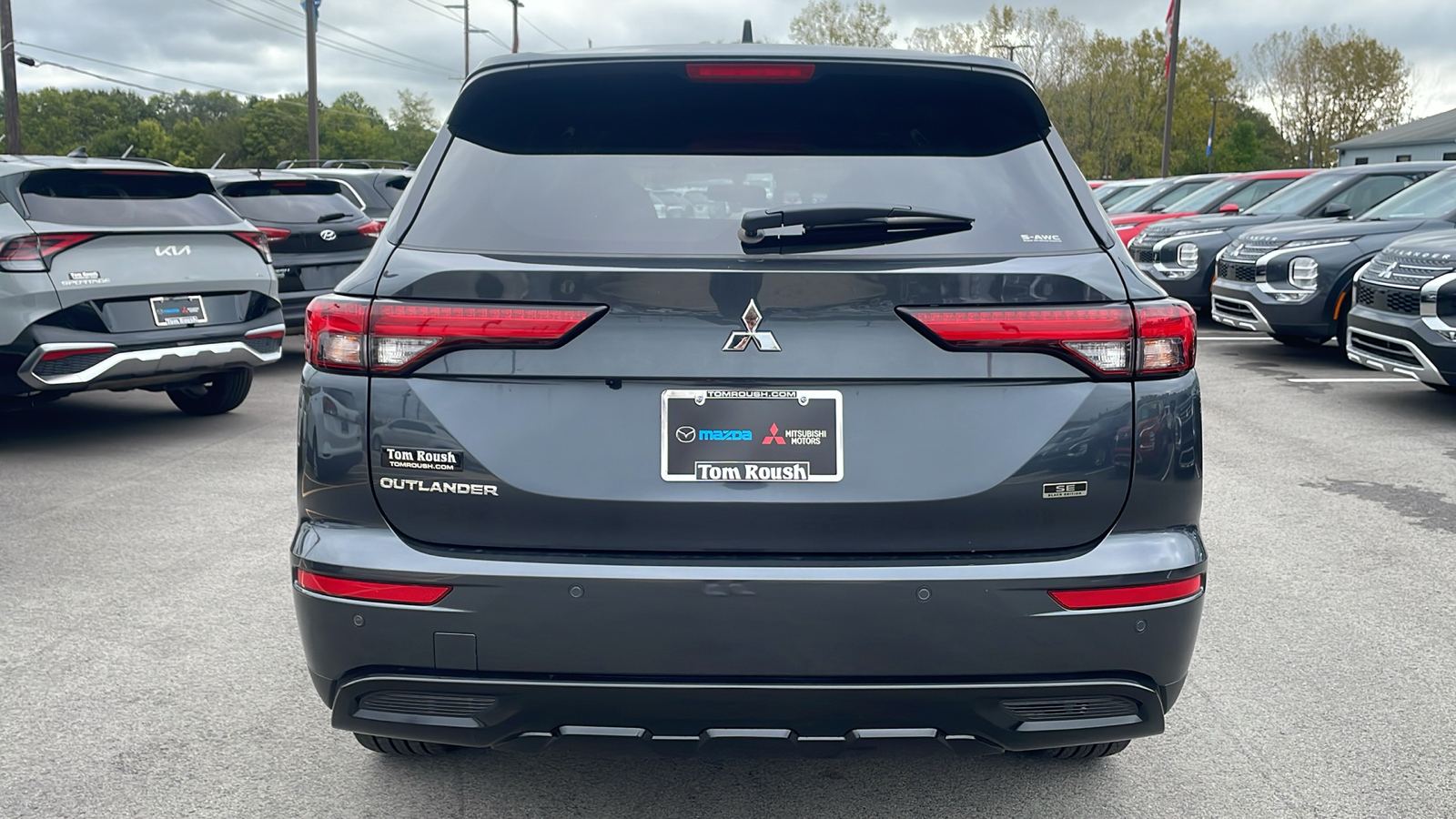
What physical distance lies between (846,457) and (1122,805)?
1.28m

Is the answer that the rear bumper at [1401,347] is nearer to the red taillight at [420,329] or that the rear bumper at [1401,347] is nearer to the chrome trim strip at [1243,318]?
the chrome trim strip at [1243,318]

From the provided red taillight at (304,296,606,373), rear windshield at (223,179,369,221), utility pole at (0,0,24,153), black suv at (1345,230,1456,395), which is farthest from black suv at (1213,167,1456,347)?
utility pole at (0,0,24,153)

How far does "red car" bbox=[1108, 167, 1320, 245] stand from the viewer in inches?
651

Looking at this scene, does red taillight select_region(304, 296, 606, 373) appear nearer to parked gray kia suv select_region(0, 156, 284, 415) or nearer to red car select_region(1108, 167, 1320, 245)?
parked gray kia suv select_region(0, 156, 284, 415)

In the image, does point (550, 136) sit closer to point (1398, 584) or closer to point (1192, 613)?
point (1192, 613)

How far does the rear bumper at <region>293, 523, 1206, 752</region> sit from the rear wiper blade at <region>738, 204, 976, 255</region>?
0.61 meters

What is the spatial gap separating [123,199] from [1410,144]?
62397mm

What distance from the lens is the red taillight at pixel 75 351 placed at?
22.2ft

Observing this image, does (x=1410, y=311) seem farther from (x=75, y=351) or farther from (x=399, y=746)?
(x=75, y=351)

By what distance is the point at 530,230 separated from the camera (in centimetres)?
241

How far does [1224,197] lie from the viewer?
55.9ft

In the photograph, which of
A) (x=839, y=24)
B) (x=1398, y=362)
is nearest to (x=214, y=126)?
(x=839, y=24)

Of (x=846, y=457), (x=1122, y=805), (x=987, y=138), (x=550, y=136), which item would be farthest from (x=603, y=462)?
(x=1122, y=805)

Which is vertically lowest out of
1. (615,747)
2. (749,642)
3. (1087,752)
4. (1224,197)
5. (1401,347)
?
(1087,752)
